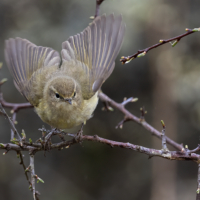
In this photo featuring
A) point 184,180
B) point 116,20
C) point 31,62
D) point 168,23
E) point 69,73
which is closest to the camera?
point 116,20

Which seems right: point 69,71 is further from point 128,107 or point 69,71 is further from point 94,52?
point 128,107

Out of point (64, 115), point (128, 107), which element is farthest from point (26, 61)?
point (128, 107)

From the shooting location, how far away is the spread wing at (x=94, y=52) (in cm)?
366

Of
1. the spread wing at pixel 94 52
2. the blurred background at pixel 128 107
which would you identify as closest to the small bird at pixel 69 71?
the spread wing at pixel 94 52

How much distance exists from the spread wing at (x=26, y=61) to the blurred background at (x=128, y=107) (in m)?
1.14

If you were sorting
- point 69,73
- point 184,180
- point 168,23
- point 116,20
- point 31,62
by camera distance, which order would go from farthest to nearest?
point 184,180 → point 168,23 → point 31,62 → point 69,73 → point 116,20

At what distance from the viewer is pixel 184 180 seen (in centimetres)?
608

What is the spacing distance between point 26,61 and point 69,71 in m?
0.71

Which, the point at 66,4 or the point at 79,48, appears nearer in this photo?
the point at 79,48

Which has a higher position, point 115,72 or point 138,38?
point 138,38

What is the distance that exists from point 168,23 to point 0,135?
4.07m

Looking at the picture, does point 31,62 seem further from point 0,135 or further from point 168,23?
point 168,23

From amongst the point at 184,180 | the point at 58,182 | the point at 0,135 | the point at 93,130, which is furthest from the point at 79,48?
the point at 184,180

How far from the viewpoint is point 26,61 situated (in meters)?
4.31
